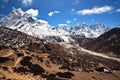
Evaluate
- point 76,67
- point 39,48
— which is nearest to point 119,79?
point 76,67

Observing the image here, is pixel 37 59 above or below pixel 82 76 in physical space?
above

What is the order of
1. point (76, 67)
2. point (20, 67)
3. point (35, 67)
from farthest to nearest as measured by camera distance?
point (76, 67)
point (35, 67)
point (20, 67)

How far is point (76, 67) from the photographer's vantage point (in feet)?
397

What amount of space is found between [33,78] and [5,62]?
82.4 feet

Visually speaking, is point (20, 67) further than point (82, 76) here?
No

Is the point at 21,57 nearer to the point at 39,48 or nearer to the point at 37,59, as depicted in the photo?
the point at 37,59

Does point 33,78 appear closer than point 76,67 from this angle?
Yes

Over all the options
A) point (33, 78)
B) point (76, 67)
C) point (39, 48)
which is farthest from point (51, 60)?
point (39, 48)

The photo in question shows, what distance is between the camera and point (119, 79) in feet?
375

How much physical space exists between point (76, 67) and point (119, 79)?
79.7 ft

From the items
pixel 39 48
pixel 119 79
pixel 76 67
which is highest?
pixel 39 48

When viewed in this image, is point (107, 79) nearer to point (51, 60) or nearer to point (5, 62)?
point (51, 60)

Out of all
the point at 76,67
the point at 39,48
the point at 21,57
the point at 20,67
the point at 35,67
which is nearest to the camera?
the point at 20,67

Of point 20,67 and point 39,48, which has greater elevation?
point 39,48
